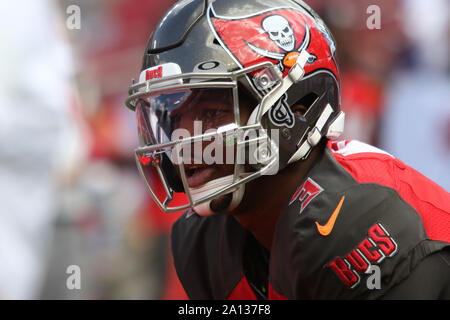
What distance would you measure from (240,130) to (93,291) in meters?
3.58

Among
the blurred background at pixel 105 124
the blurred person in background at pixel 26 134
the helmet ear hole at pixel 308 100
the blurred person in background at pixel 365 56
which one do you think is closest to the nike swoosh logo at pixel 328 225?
the helmet ear hole at pixel 308 100

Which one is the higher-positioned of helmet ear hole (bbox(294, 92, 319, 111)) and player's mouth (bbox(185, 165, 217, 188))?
helmet ear hole (bbox(294, 92, 319, 111))

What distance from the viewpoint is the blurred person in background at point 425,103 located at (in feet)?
14.3

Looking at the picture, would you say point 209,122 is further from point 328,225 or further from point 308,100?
point 328,225

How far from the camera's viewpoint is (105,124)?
602 cm

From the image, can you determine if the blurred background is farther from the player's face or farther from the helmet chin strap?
the player's face

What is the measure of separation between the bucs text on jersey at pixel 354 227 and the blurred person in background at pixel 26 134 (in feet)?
5.51

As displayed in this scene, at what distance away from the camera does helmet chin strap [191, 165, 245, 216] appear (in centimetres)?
228

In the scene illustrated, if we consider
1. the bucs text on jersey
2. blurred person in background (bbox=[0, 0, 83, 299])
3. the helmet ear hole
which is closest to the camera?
the bucs text on jersey

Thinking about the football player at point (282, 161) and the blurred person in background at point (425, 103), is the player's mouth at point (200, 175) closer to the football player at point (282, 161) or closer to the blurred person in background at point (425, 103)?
the football player at point (282, 161)

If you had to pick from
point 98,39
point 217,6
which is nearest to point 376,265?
point 217,6

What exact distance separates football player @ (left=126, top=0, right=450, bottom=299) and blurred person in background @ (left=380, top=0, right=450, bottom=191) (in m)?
2.00

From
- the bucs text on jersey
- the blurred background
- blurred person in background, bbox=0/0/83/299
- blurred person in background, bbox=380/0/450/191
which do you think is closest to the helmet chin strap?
the bucs text on jersey
